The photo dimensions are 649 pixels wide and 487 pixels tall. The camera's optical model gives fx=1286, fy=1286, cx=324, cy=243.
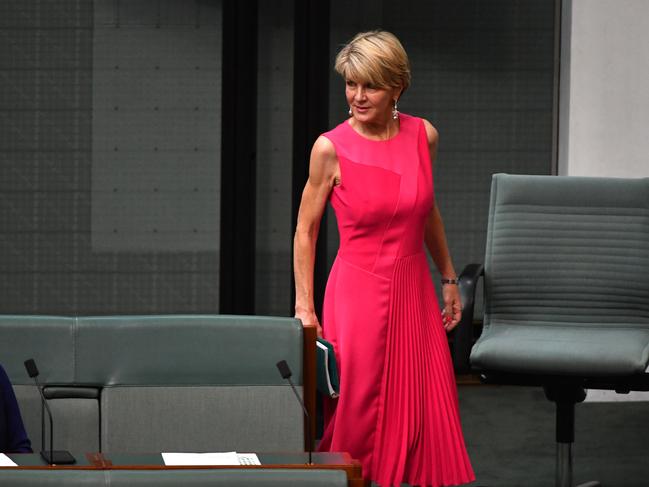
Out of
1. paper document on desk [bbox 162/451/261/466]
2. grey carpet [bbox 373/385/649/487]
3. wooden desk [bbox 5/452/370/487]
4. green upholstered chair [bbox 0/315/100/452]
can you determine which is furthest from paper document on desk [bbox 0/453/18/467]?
grey carpet [bbox 373/385/649/487]

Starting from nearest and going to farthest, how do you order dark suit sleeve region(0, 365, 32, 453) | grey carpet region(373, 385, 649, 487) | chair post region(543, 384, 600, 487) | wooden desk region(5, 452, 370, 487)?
wooden desk region(5, 452, 370, 487), dark suit sleeve region(0, 365, 32, 453), chair post region(543, 384, 600, 487), grey carpet region(373, 385, 649, 487)

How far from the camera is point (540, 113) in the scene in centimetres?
557

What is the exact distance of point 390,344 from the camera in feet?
10.4

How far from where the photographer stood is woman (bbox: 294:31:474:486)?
10.3 ft

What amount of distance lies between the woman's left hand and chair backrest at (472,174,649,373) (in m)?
0.42

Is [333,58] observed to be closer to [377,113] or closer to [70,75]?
[70,75]

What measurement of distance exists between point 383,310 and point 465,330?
0.49 meters

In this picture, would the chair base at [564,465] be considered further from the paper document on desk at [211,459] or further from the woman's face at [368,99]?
the paper document on desk at [211,459]

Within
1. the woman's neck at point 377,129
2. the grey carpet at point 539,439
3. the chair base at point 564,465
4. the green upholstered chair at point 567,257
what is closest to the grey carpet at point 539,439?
the grey carpet at point 539,439

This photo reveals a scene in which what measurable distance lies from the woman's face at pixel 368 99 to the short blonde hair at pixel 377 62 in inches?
0.7

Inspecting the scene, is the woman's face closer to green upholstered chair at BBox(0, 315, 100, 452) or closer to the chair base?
green upholstered chair at BBox(0, 315, 100, 452)

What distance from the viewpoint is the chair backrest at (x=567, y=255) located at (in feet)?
12.8

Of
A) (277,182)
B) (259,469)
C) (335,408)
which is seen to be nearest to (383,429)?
(335,408)

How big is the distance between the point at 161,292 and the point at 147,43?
1.06 meters
